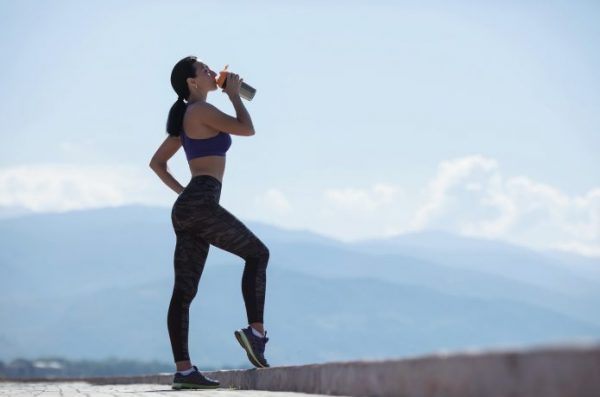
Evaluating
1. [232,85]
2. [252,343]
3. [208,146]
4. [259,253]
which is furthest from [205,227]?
[232,85]

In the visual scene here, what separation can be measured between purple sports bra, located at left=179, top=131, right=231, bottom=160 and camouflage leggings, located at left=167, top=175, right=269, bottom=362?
0.18 metres

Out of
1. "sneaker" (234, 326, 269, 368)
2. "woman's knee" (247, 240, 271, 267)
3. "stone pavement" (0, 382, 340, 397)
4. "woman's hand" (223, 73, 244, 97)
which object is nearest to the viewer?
"stone pavement" (0, 382, 340, 397)

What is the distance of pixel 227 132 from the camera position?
6.67 m

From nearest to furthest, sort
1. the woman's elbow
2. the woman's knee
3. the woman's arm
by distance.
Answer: the woman's knee < the woman's arm < the woman's elbow

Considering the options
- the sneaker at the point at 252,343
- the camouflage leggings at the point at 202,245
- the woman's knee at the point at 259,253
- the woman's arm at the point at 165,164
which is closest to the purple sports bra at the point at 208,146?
the camouflage leggings at the point at 202,245

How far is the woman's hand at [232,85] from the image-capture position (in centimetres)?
680

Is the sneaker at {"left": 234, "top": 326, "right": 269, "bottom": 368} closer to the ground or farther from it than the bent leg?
closer to the ground

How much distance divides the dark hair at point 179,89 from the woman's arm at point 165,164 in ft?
0.90

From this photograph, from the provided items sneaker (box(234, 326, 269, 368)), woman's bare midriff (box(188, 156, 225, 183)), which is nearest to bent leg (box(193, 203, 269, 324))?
sneaker (box(234, 326, 269, 368))

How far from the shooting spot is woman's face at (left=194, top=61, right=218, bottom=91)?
22.9 ft

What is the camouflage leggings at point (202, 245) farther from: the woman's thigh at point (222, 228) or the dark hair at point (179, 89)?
the dark hair at point (179, 89)

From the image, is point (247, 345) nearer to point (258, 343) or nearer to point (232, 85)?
point (258, 343)

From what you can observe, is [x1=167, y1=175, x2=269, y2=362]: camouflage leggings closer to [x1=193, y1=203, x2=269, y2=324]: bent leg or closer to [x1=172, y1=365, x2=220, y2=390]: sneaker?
[x1=193, y1=203, x2=269, y2=324]: bent leg

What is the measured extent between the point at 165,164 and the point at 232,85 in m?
0.99
